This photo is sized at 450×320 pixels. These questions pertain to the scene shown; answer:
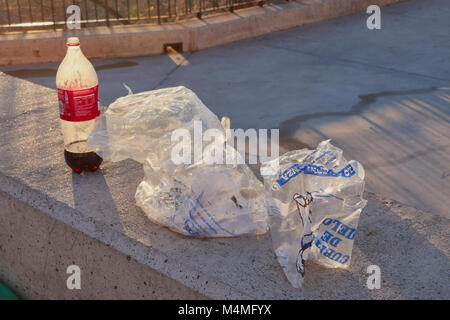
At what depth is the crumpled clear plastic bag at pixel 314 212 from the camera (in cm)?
205

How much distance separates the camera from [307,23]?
25.0 ft

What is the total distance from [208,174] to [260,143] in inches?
80.3

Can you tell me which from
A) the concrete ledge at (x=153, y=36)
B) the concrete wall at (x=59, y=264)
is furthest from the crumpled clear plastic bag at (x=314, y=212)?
the concrete ledge at (x=153, y=36)

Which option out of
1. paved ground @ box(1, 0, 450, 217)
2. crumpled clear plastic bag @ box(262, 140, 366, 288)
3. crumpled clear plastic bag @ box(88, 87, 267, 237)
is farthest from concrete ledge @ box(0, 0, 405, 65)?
crumpled clear plastic bag @ box(262, 140, 366, 288)

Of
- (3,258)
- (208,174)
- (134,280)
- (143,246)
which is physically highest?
(208,174)

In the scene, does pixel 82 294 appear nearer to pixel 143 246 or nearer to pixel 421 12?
pixel 143 246

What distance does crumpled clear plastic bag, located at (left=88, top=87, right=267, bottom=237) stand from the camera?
2244 millimetres

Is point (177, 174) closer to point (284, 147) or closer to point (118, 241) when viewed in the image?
point (118, 241)

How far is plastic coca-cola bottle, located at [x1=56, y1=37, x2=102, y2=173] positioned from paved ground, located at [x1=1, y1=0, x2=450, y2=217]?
6.16 ft

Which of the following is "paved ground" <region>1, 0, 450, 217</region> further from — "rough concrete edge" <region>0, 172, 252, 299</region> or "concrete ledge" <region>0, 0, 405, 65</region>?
"rough concrete edge" <region>0, 172, 252, 299</region>

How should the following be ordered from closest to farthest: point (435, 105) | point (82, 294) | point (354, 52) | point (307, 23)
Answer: point (82, 294), point (435, 105), point (354, 52), point (307, 23)

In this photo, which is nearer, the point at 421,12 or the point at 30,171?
the point at 30,171

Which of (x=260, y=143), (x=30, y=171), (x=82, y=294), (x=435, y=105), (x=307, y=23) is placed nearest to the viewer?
(x=82, y=294)

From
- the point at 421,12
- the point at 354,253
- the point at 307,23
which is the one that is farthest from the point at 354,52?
the point at 354,253
